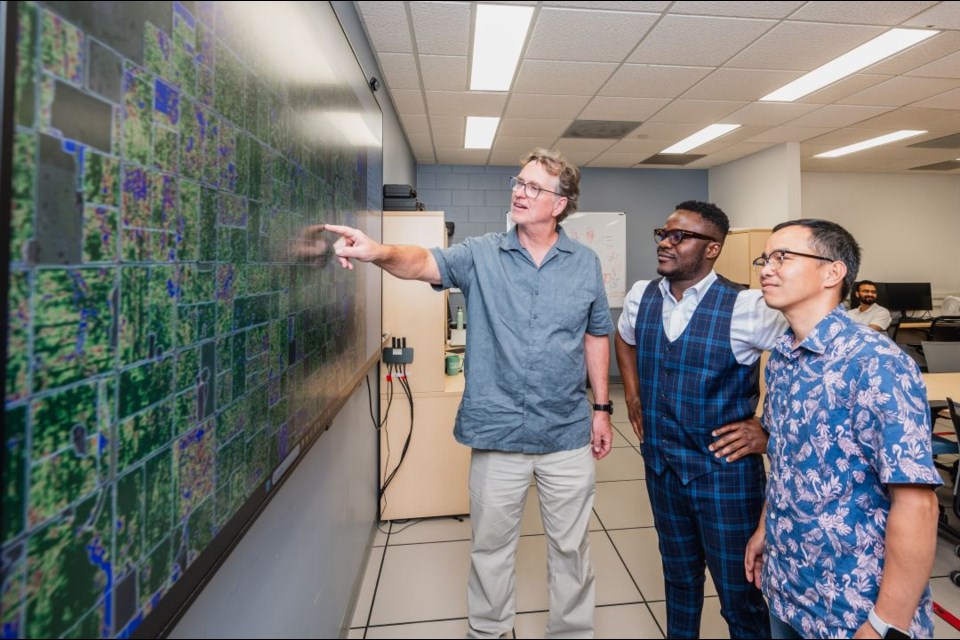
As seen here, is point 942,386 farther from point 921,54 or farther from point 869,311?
point 921,54

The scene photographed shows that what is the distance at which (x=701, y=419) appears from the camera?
1.26 m

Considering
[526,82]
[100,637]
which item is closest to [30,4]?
[100,637]

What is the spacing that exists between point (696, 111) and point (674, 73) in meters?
0.82

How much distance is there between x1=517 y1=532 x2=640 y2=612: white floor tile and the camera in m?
1.64

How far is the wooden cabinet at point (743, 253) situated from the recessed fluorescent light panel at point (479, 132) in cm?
245

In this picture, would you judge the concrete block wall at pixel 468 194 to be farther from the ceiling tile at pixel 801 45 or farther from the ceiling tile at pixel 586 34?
the ceiling tile at pixel 801 45

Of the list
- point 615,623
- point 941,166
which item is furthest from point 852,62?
point 941,166

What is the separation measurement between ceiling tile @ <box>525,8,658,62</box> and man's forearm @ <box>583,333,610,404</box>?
1.52 metres

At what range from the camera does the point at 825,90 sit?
300 centimetres

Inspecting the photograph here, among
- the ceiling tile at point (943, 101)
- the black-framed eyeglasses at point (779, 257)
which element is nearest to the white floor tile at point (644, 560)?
the black-framed eyeglasses at point (779, 257)

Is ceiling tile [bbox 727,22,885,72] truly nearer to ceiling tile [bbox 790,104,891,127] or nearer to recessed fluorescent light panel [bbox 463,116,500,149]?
ceiling tile [bbox 790,104,891,127]

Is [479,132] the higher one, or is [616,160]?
[616,160]

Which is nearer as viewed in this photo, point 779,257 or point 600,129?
point 779,257

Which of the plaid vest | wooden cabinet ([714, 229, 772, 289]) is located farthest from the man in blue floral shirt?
wooden cabinet ([714, 229, 772, 289])
